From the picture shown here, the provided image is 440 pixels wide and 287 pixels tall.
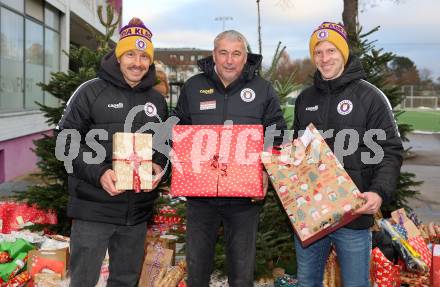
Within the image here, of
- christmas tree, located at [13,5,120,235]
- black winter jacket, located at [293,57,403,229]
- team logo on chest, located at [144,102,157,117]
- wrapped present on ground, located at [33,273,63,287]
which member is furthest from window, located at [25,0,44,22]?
black winter jacket, located at [293,57,403,229]

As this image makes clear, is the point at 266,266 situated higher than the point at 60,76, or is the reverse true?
the point at 60,76

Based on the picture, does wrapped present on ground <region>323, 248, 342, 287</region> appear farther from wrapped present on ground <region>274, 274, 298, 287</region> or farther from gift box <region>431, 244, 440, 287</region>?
gift box <region>431, 244, 440, 287</region>

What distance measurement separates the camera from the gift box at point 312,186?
2934 mm

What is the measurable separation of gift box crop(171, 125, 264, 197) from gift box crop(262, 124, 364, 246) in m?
0.16

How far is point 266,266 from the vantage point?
16.0 feet

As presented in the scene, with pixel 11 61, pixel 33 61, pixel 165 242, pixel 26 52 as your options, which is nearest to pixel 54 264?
pixel 165 242

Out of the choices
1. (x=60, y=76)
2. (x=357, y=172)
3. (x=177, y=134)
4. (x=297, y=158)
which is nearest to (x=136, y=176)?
(x=177, y=134)

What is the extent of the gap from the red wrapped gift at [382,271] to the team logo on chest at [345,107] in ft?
5.73

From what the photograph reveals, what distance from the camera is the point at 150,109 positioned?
11.6 feet

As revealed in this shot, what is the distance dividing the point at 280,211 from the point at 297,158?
1.98 m

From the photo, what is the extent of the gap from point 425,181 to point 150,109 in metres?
10.3

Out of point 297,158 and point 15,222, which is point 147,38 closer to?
point 297,158

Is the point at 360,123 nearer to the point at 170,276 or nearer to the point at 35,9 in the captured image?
the point at 170,276

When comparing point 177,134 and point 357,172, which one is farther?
point 177,134
